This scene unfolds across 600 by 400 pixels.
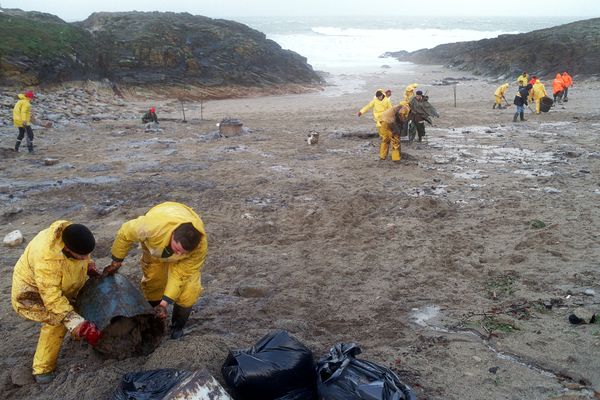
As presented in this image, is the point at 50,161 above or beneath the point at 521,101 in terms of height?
beneath

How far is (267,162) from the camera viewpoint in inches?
374

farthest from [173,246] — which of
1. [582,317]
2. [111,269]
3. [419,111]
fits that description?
[419,111]

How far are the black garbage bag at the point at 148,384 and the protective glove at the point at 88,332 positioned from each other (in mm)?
528

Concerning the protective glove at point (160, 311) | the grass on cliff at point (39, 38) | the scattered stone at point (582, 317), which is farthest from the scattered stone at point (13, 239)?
the grass on cliff at point (39, 38)

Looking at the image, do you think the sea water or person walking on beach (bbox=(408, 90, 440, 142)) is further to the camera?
the sea water

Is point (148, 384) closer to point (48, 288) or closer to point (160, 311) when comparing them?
point (160, 311)

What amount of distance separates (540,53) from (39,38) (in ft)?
92.4

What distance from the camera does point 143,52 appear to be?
23969mm

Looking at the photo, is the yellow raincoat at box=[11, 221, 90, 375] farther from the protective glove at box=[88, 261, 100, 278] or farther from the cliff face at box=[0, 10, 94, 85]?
the cliff face at box=[0, 10, 94, 85]

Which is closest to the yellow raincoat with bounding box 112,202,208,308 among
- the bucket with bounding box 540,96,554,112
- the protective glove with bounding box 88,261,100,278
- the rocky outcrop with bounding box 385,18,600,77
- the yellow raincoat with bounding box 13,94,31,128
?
the protective glove with bounding box 88,261,100,278

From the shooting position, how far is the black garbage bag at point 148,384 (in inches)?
99.3

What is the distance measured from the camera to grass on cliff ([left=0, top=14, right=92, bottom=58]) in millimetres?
17922

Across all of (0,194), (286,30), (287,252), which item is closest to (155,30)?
(0,194)

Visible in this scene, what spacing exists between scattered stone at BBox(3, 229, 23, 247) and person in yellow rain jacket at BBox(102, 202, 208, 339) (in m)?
2.95
